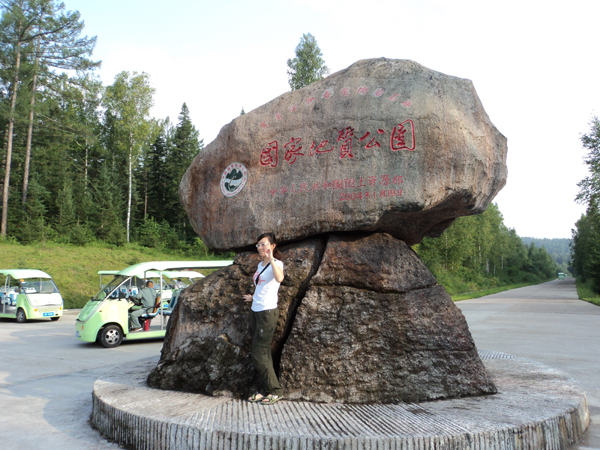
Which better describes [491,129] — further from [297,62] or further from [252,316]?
[297,62]

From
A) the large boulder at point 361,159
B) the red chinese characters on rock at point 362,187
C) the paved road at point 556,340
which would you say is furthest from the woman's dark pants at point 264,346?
the paved road at point 556,340

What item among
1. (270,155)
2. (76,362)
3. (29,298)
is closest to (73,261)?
(29,298)

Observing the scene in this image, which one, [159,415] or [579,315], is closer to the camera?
[159,415]

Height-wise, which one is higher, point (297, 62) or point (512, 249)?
point (297, 62)

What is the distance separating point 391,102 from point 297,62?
20.6m

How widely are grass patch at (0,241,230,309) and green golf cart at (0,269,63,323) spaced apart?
334cm

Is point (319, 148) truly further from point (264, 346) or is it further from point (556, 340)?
point (556, 340)

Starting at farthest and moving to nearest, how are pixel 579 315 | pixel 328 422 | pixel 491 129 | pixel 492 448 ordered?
pixel 579 315 → pixel 491 129 → pixel 328 422 → pixel 492 448

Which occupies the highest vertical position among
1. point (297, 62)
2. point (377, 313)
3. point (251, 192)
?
point (297, 62)

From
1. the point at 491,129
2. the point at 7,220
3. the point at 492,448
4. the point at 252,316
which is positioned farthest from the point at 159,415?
the point at 7,220

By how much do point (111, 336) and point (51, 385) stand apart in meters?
3.65

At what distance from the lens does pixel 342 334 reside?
4.51 m

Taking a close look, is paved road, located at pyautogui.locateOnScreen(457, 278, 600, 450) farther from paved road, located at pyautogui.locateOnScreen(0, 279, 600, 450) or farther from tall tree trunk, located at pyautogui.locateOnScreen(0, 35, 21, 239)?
tall tree trunk, located at pyautogui.locateOnScreen(0, 35, 21, 239)

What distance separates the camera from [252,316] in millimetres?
4348
